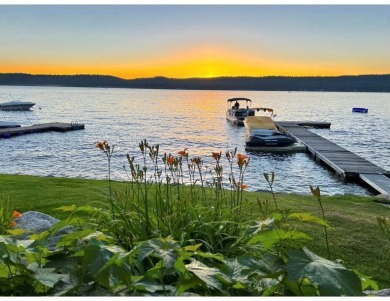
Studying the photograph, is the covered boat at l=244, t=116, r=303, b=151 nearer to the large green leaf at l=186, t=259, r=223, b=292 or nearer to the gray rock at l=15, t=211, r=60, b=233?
the gray rock at l=15, t=211, r=60, b=233

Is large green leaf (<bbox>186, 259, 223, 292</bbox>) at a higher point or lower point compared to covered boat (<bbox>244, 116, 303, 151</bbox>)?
higher

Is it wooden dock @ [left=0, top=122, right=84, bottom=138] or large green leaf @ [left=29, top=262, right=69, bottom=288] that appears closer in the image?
large green leaf @ [left=29, top=262, right=69, bottom=288]

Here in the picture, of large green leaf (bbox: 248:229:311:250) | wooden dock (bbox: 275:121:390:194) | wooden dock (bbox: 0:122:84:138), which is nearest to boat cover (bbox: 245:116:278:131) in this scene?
wooden dock (bbox: 275:121:390:194)

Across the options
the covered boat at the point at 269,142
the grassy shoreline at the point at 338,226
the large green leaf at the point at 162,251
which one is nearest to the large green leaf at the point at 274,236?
the large green leaf at the point at 162,251

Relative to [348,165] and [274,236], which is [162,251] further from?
[348,165]

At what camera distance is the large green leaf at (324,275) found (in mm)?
1733

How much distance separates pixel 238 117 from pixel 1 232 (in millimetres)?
53770

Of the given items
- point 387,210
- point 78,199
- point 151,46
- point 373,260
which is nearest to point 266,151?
point 151,46

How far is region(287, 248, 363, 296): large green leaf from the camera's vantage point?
1733 millimetres

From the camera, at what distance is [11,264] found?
6.87ft

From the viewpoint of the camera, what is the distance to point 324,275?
1.76m

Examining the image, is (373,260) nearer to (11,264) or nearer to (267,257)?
(267,257)

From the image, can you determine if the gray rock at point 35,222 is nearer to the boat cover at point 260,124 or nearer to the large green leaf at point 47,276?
the large green leaf at point 47,276

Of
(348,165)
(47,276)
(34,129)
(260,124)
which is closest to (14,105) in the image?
(34,129)
